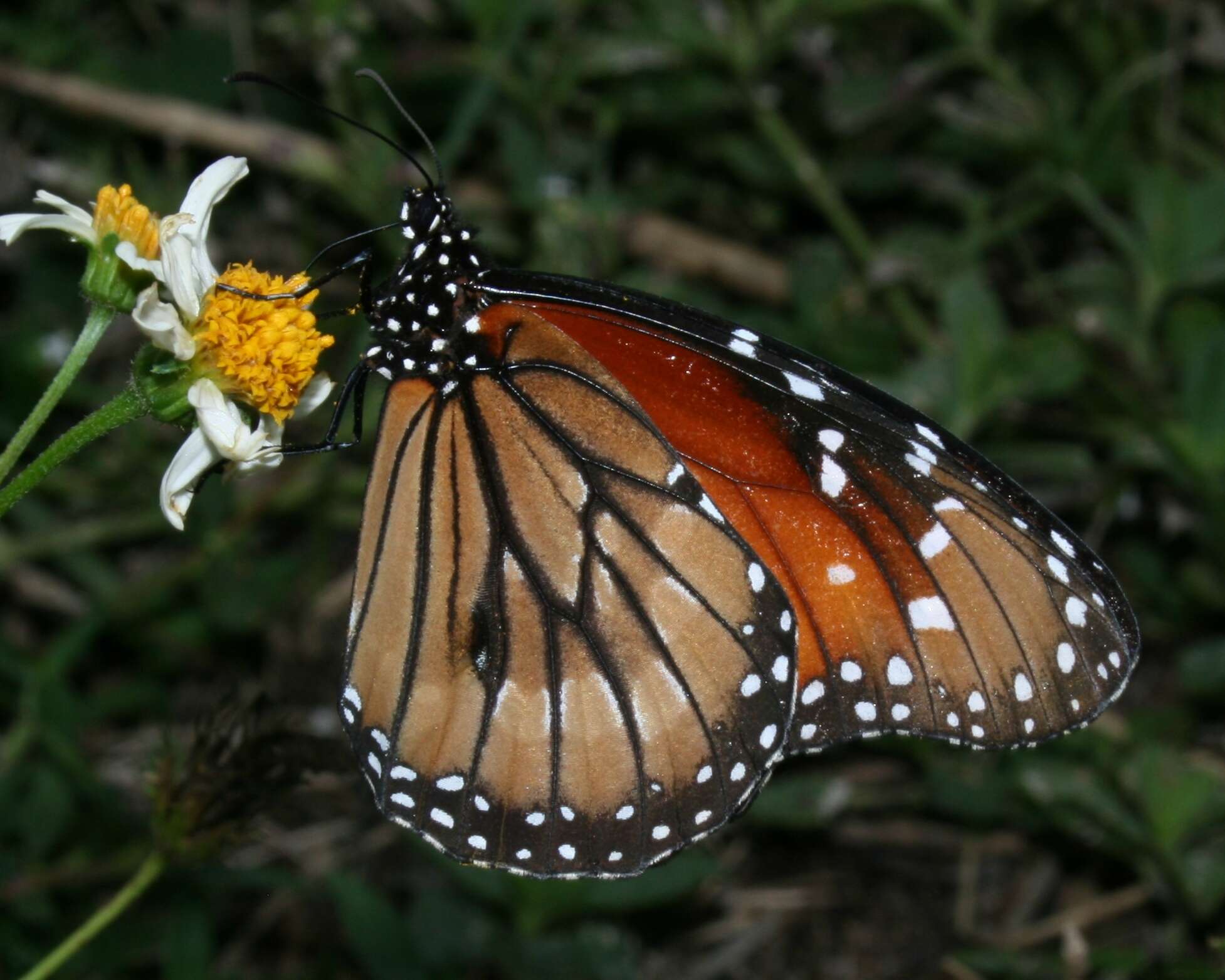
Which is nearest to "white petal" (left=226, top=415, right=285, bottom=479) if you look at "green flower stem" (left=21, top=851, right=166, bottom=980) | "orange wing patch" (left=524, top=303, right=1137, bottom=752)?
"orange wing patch" (left=524, top=303, right=1137, bottom=752)

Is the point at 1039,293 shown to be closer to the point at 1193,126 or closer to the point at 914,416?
the point at 1193,126

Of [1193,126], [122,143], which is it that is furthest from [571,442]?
[1193,126]

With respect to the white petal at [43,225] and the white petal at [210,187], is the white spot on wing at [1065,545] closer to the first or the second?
the white petal at [210,187]

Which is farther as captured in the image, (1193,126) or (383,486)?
(1193,126)

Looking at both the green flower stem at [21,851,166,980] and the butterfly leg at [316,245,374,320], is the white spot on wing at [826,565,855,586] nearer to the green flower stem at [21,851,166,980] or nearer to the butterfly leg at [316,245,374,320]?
the butterfly leg at [316,245,374,320]

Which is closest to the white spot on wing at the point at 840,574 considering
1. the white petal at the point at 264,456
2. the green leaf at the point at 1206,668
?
the white petal at the point at 264,456

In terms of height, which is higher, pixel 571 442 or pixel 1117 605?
pixel 571 442

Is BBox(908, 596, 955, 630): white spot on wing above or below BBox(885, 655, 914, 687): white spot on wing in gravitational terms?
above
